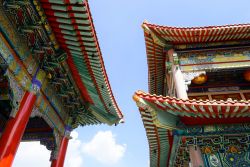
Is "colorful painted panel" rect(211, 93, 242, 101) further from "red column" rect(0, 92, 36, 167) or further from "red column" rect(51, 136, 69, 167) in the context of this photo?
"red column" rect(0, 92, 36, 167)

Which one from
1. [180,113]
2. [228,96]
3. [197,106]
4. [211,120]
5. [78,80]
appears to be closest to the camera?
[197,106]

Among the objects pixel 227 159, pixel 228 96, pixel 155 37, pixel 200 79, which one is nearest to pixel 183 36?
pixel 155 37

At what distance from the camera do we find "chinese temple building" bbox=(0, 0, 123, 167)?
5.13 metres

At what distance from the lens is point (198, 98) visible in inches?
328

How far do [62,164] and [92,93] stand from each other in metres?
2.88

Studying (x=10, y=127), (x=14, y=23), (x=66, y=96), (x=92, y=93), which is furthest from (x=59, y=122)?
(x=14, y=23)

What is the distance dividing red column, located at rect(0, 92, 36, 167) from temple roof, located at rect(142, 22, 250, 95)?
4.78 meters

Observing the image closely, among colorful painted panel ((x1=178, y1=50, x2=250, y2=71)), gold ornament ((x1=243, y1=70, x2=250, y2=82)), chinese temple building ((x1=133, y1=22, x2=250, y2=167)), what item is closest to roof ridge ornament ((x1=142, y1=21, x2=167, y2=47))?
chinese temple building ((x1=133, y1=22, x2=250, y2=167))

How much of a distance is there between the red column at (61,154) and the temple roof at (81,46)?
1.95 metres

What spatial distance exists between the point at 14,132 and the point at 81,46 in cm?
273

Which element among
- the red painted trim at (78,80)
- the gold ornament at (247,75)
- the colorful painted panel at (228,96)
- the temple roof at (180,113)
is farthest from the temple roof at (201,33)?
the temple roof at (180,113)

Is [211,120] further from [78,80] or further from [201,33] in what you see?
[78,80]

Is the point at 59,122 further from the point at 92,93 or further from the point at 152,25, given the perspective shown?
the point at 152,25

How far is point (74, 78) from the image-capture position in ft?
25.8
